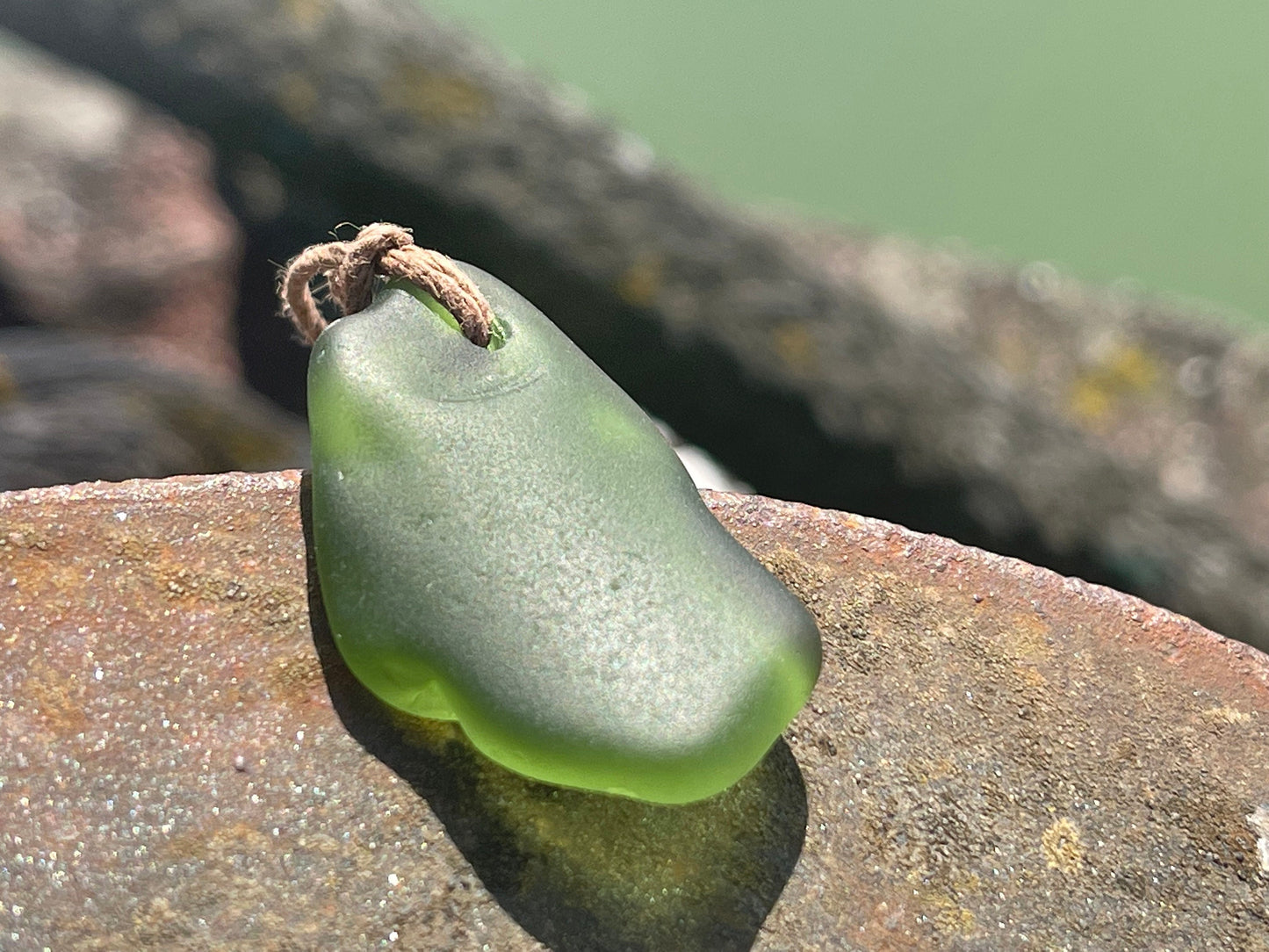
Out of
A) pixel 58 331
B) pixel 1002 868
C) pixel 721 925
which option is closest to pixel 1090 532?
pixel 1002 868

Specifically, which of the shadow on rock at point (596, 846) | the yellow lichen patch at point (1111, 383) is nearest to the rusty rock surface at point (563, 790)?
the shadow on rock at point (596, 846)

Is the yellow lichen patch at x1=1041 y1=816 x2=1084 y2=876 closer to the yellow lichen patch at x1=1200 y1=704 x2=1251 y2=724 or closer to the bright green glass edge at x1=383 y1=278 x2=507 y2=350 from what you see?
the yellow lichen patch at x1=1200 y1=704 x2=1251 y2=724

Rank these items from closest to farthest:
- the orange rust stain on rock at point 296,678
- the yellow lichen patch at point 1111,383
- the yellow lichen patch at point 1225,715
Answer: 1. the orange rust stain on rock at point 296,678
2. the yellow lichen patch at point 1225,715
3. the yellow lichen patch at point 1111,383

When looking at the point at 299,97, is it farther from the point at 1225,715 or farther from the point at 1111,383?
the point at 1111,383

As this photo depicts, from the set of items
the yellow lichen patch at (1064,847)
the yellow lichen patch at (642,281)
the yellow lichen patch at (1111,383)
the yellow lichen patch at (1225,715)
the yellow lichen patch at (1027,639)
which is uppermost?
the yellow lichen patch at (1225,715)

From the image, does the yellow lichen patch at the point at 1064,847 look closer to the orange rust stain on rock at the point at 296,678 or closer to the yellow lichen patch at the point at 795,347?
the orange rust stain on rock at the point at 296,678

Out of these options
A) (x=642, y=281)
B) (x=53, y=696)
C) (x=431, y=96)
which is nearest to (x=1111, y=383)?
(x=642, y=281)

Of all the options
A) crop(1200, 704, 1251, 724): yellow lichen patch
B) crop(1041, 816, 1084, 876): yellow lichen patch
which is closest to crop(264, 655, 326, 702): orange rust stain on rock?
crop(1041, 816, 1084, 876): yellow lichen patch
